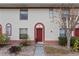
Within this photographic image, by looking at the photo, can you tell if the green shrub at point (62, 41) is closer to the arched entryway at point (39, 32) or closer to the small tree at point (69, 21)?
the small tree at point (69, 21)

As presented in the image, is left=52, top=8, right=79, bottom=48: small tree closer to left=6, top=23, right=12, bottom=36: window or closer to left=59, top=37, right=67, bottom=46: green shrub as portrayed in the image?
left=59, top=37, right=67, bottom=46: green shrub

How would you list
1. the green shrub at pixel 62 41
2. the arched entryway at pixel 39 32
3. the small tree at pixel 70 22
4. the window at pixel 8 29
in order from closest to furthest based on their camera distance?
the small tree at pixel 70 22 → the green shrub at pixel 62 41 → the window at pixel 8 29 → the arched entryway at pixel 39 32

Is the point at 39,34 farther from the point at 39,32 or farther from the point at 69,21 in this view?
the point at 69,21

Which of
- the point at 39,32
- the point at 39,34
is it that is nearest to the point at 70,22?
the point at 39,32

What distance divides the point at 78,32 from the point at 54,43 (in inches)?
136

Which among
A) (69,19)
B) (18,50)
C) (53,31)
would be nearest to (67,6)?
(69,19)

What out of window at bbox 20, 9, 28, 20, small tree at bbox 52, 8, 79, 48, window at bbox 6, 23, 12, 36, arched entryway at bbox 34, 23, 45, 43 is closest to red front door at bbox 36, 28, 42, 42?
arched entryway at bbox 34, 23, 45, 43

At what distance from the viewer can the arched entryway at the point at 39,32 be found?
3356cm

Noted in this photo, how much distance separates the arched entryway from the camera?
33.6 metres

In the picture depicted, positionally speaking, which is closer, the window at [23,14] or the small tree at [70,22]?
the small tree at [70,22]

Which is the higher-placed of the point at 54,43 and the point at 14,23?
the point at 14,23

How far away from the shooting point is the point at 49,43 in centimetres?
3338

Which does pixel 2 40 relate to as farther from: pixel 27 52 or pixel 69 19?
pixel 69 19

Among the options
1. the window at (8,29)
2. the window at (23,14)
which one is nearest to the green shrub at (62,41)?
the window at (23,14)
